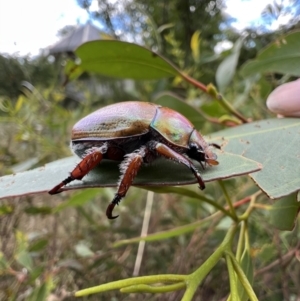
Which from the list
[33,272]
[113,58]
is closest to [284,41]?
[113,58]

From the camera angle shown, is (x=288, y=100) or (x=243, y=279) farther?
(x=288, y=100)

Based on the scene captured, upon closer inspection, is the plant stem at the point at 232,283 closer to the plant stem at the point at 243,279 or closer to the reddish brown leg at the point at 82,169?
the plant stem at the point at 243,279

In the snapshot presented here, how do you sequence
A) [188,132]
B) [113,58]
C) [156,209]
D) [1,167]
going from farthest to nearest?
[156,209] < [1,167] < [113,58] < [188,132]

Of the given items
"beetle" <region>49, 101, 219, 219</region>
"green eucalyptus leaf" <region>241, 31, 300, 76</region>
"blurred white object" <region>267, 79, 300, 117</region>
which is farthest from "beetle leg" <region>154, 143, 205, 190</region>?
"green eucalyptus leaf" <region>241, 31, 300, 76</region>

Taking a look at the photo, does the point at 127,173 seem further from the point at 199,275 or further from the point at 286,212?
the point at 286,212

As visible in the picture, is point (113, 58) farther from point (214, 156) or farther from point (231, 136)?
point (214, 156)

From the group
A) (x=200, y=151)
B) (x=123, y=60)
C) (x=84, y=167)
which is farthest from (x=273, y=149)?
(x=123, y=60)
